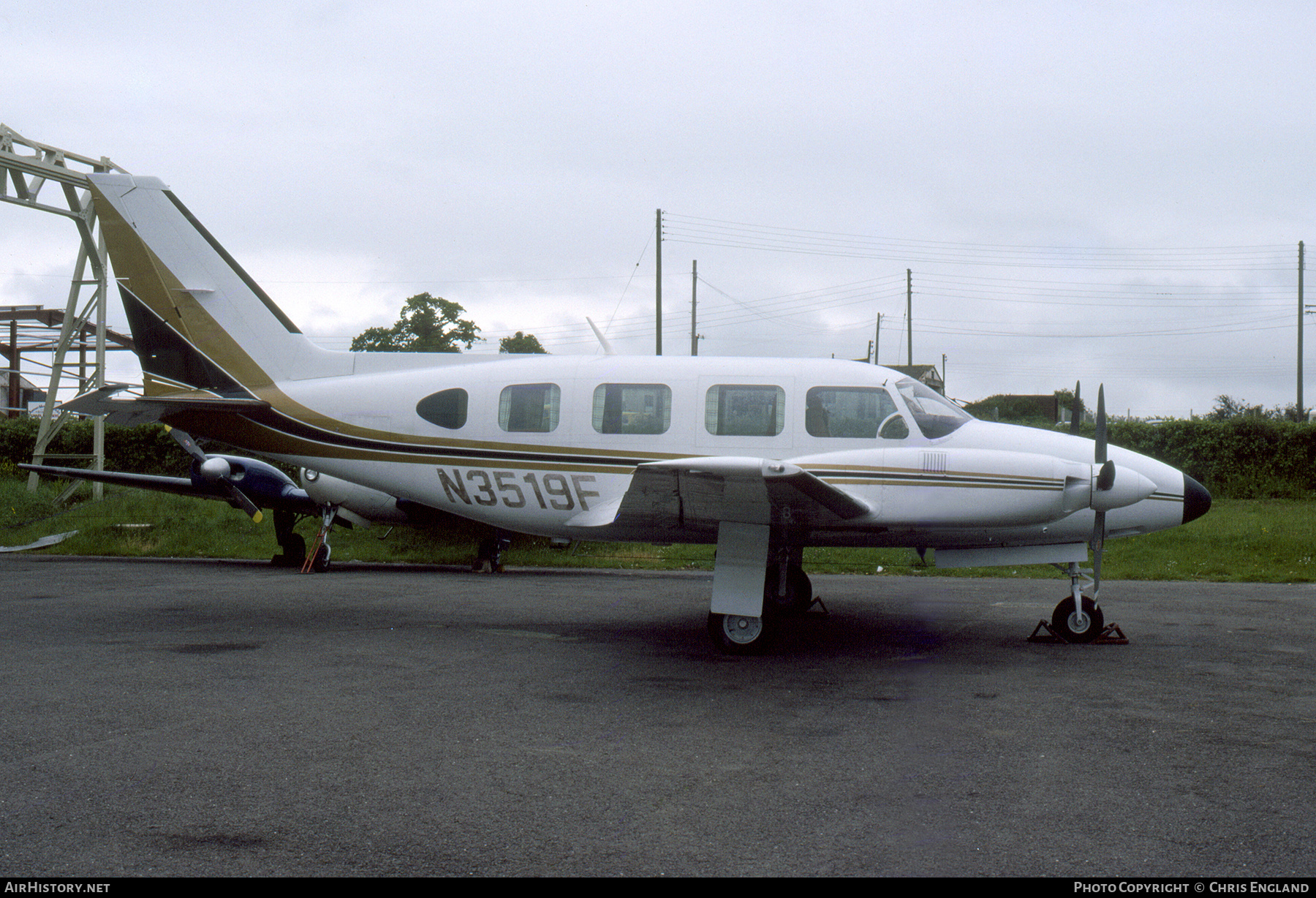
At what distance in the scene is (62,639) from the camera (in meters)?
8.76

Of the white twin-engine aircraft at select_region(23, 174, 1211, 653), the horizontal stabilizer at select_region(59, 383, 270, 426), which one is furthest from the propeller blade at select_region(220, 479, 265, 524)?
the white twin-engine aircraft at select_region(23, 174, 1211, 653)

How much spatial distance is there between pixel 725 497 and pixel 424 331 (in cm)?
3053

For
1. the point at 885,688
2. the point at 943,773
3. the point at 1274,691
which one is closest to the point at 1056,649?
the point at 1274,691

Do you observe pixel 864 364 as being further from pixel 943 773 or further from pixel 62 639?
pixel 62 639

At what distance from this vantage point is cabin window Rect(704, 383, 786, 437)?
870cm

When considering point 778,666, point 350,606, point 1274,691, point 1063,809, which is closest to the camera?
point 1063,809

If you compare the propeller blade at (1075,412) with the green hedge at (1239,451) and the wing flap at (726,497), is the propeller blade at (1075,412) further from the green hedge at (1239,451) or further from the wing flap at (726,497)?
the green hedge at (1239,451)

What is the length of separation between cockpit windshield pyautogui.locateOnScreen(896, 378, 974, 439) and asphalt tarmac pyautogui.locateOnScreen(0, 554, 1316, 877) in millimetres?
1983

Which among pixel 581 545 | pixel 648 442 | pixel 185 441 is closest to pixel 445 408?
pixel 648 442

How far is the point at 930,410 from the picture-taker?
342 inches

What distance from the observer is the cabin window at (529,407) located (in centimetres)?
902

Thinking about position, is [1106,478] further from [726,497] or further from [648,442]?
[648,442]

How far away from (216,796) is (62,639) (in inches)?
217

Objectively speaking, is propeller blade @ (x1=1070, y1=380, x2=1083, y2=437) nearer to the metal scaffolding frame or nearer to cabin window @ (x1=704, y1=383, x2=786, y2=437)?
cabin window @ (x1=704, y1=383, x2=786, y2=437)
